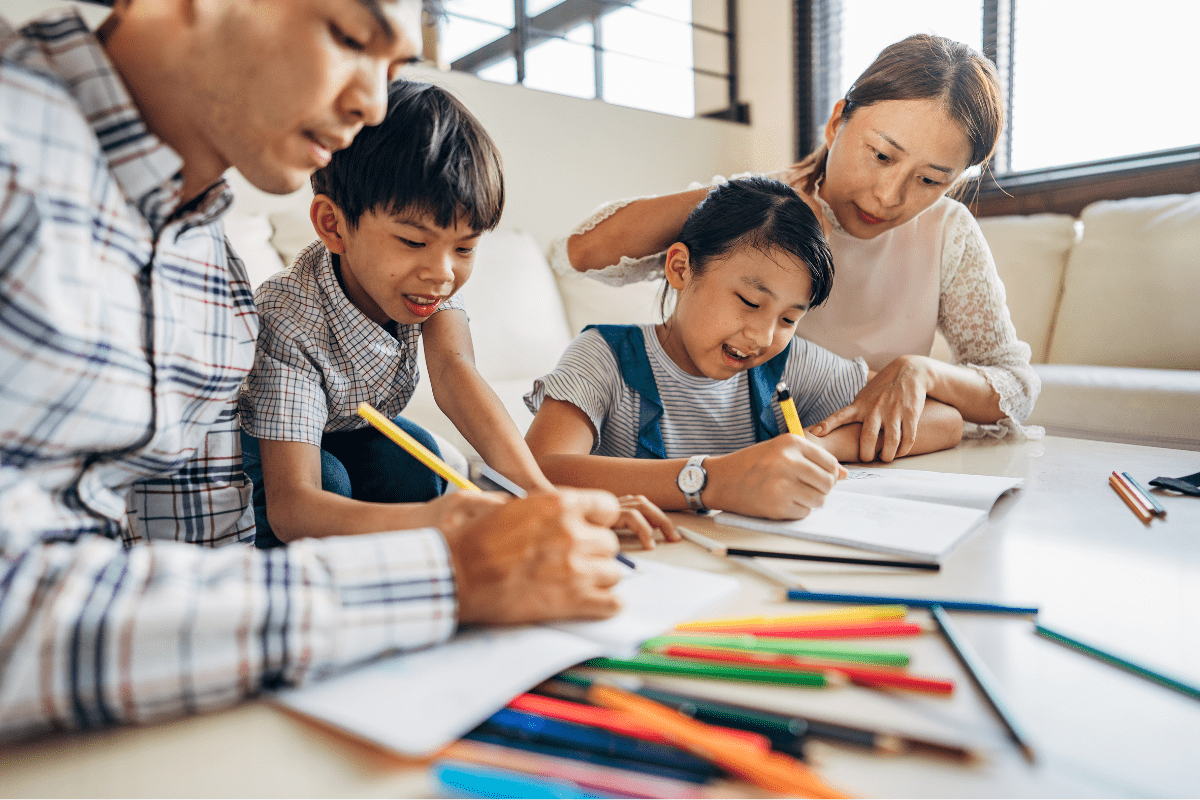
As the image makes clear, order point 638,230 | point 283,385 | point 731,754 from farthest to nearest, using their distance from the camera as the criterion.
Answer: point 638,230, point 283,385, point 731,754

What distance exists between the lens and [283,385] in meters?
0.76

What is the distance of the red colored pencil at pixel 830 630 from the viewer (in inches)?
18.2

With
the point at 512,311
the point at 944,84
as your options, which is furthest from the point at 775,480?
the point at 512,311

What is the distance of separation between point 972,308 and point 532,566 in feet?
3.96

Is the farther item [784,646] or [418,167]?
[418,167]

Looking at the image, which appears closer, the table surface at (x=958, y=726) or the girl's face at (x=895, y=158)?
the table surface at (x=958, y=726)

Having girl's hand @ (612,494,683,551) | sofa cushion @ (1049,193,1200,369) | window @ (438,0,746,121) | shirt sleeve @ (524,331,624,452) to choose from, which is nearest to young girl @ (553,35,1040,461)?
shirt sleeve @ (524,331,624,452)

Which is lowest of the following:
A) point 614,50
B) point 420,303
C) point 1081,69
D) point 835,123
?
point 420,303

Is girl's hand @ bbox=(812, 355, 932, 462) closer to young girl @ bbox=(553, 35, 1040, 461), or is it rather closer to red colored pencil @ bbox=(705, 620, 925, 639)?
young girl @ bbox=(553, 35, 1040, 461)

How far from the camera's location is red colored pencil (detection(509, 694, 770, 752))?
13.6 inches

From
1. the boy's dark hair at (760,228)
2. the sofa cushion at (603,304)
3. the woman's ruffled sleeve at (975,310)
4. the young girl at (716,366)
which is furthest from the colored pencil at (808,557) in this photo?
the sofa cushion at (603,304)

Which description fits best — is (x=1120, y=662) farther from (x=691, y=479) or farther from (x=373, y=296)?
(x=373, y=296)

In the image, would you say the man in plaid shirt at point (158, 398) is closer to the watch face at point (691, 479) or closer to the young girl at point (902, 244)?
the watch face at point (691, 479)

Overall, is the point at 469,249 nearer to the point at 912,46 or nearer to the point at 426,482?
the point at 426,482
